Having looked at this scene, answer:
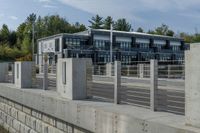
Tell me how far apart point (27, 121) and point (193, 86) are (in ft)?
27.9

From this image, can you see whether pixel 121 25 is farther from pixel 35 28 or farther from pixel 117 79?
pixel 117 79

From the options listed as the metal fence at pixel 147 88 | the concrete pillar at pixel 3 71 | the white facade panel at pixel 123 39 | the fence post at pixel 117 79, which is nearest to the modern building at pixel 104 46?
the white facade panel at pixel 123 39

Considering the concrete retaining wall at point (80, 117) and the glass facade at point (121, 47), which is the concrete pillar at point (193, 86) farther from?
the glass facade at point (121, 47)

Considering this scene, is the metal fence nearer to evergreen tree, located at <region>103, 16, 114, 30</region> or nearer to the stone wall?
the stone wall

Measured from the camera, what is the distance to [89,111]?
28.1ft

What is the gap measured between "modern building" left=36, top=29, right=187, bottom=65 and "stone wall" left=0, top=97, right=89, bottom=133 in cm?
5408

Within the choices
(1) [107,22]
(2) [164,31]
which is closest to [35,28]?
(1) [107,22]

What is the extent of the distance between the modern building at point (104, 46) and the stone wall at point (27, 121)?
54.1 m

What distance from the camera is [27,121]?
1350cm

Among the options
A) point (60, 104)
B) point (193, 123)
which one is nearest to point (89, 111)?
point (60, 104)

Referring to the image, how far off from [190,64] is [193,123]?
94 centimetres

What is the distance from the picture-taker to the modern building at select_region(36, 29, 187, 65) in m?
76.1

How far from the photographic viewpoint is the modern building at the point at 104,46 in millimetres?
76062

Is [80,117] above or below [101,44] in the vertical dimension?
below
